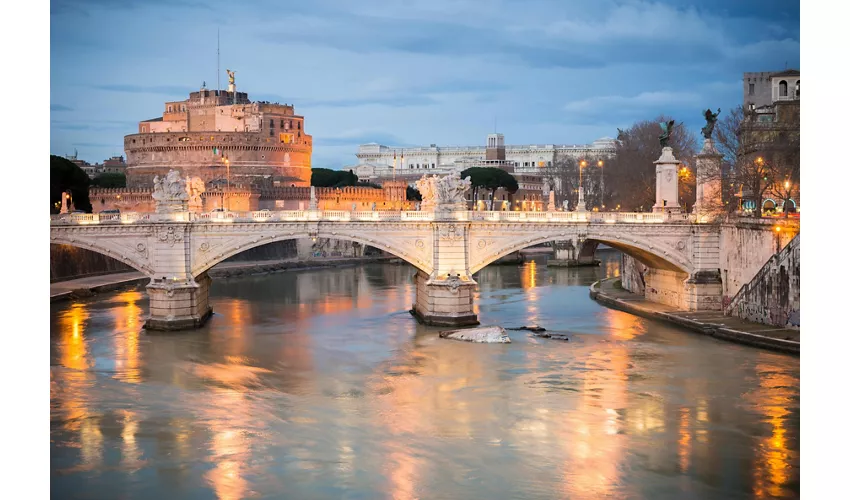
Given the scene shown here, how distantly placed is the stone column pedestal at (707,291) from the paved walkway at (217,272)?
14.7 m

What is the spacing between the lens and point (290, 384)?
14578 mm

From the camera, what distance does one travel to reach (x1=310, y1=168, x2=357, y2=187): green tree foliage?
49.7 metres

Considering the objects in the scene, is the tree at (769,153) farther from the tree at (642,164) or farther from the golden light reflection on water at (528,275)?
the golden light reflection on water at (528,275)

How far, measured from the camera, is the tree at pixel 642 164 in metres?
30.1

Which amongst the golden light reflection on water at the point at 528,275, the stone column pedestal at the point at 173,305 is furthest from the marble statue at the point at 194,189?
the golden light reflection on water at the point at 528,275

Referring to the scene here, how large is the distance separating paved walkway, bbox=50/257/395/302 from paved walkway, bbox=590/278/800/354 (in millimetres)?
13431

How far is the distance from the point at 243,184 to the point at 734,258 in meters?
24.6

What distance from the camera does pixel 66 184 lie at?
3322 cm

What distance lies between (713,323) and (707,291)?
2042 millimetres

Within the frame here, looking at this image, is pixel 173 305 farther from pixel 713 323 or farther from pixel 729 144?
pixel 729 144

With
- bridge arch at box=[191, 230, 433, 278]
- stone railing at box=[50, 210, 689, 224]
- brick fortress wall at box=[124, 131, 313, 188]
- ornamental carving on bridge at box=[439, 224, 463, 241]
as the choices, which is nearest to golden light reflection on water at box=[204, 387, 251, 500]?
bridge arch at box=[191, 230, 433, 278]
